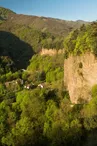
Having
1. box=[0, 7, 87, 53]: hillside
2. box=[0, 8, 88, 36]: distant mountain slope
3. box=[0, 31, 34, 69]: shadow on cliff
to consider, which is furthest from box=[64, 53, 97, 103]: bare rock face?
box=[0, 8, 88, 36]: distant mountain slope

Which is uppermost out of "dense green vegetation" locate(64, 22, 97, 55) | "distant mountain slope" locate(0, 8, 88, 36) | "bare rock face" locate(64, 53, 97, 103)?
"distant mountain slope" locate(0, 8, 88, 36)

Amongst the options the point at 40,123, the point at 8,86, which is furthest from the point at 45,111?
the point at 8,86

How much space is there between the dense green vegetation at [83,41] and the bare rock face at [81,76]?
1.37 feet

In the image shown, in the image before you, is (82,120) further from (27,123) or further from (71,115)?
(27,123)

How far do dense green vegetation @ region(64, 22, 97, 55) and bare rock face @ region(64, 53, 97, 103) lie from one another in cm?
42

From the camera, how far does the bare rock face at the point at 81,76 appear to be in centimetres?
1792

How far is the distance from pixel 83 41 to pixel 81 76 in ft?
8.01

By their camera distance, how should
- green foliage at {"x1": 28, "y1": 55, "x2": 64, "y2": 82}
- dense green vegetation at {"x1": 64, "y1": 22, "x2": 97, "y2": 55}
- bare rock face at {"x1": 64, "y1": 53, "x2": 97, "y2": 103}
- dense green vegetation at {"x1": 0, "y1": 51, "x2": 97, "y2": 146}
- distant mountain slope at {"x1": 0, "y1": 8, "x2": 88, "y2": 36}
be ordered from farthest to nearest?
distant mountain slope at {"x1": 0, "y1": 8, "x2": 88, "y2": 36} → green foliage at {"x1": 28, "y1": 55, "x2": 64, "y2": 82} → bare rock face at {"x1": 64, "y1": 53, "x2": 97, "y2": 103} → dense green vegetation at {"x1": 64, "y1": 22, "x2": 97, "y2": 55} → dense green vegetation at {"x1": 0, "y1": 51, "x2": 97, "y2": 146}

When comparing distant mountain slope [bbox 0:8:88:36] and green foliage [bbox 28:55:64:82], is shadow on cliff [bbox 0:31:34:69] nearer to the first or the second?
distant mountain slope [bbox 0:8:88:36]

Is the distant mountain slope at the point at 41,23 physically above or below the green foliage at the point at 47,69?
above

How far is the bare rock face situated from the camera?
17.9 m

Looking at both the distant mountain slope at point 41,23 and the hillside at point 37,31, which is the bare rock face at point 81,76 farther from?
the distant mountain slope at point 41,23

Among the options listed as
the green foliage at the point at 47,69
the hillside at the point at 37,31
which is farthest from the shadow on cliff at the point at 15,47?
the green foliage at the point at 47,69

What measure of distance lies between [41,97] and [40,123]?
2.23m
